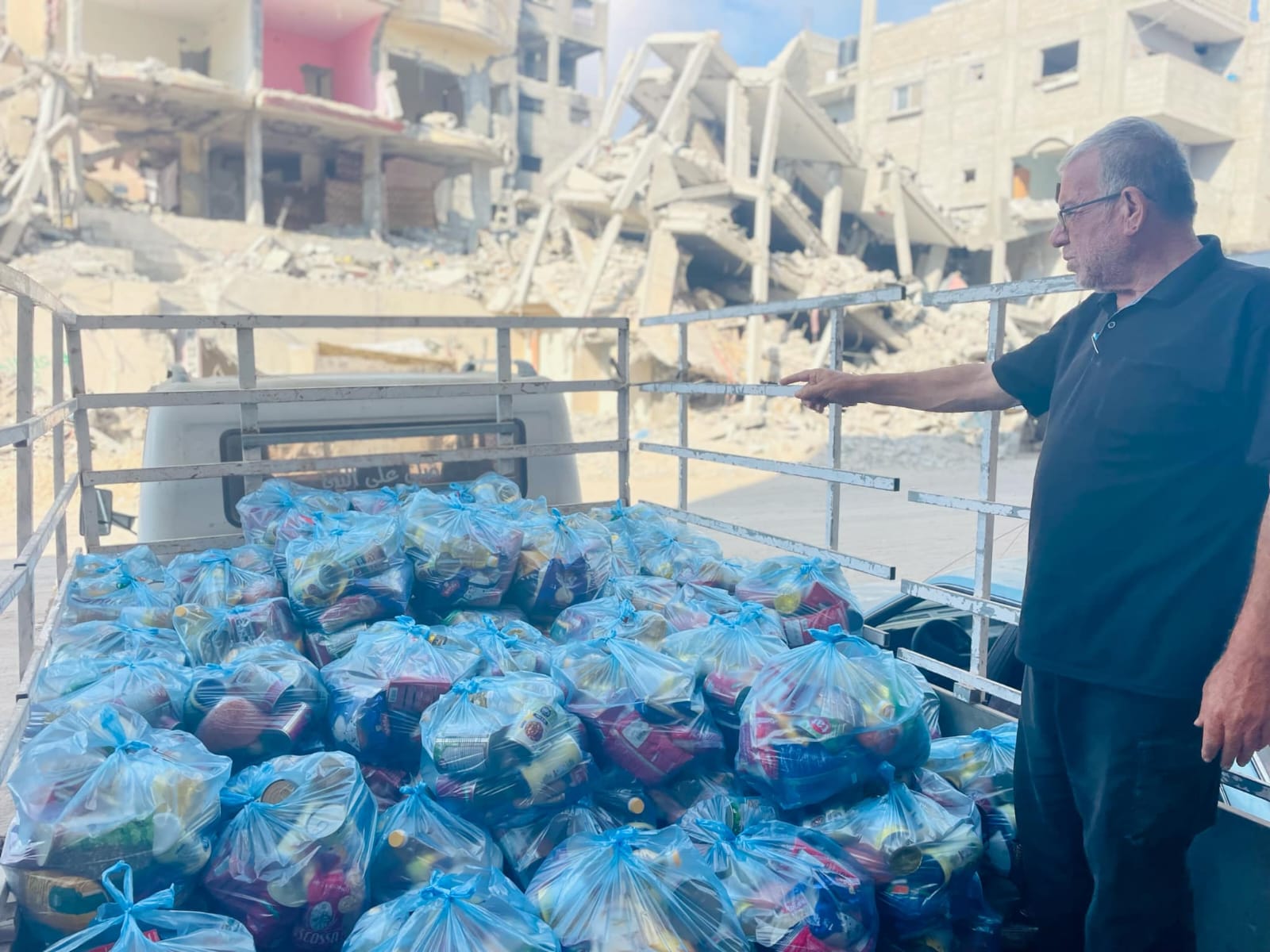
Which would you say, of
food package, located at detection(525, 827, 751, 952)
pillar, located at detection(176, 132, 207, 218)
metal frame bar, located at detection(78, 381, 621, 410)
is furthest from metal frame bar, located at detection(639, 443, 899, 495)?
pillar, located at detection(176, 132, 207, 218)

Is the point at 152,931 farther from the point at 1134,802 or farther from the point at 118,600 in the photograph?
the point at 1134,802

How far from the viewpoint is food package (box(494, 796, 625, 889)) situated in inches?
84.3

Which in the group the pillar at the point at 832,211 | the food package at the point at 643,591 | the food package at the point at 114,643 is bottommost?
the food package at the point at 114,643

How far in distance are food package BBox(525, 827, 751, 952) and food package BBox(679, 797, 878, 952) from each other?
0.24 ft

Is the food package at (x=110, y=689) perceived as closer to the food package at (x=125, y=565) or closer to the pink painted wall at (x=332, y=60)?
the food package at (x=125, y=565)

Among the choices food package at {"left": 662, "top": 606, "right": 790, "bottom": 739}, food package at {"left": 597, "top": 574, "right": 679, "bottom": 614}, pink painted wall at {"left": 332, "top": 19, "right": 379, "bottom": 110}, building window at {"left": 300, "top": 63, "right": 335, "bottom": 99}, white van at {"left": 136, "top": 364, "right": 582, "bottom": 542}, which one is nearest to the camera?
food package at {"left": 662, "top": 606, "right": 790, "bottom": 739}

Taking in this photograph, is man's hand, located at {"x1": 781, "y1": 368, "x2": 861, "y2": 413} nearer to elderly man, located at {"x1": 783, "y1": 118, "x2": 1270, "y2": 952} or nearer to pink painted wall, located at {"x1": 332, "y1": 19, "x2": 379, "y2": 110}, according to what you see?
elderly man, located at {"x1": 783, "y1": 118, "x2": 1270, "y2": 952}

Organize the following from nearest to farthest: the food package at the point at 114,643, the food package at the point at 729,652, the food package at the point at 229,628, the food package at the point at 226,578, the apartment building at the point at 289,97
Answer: the food package at the point at 729,652, the food package at the point at 114,643, the food package at the point at 229,628, the food package at the point at 226,578, the apartment building at the point at 289,97

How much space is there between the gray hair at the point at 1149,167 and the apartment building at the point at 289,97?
21655mm

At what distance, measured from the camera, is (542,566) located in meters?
3.12

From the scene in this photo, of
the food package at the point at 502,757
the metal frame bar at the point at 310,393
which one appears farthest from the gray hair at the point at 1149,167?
the metal frame bar at the point at 310,393

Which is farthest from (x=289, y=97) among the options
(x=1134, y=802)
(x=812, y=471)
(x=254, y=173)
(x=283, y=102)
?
(x=1134, y=802)

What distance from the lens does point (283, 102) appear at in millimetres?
21391

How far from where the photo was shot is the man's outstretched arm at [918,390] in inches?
97.3
